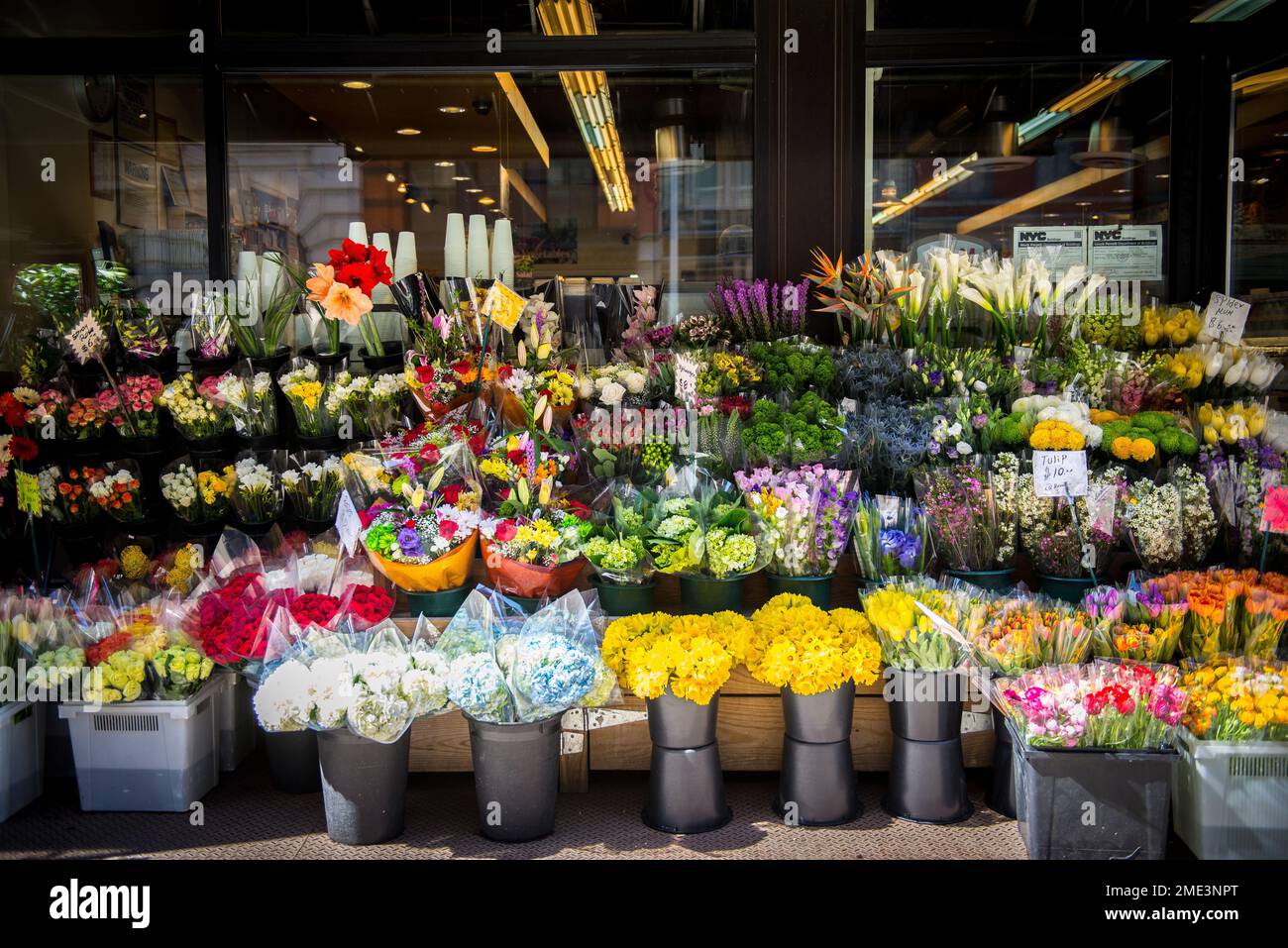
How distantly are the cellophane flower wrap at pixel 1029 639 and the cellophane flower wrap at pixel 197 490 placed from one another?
2.61 m

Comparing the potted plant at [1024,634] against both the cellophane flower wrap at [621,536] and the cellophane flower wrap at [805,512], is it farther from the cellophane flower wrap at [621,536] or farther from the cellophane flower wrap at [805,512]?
the cellophane flower wrap at [621,536]

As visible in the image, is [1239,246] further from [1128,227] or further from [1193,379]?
[1193,379]

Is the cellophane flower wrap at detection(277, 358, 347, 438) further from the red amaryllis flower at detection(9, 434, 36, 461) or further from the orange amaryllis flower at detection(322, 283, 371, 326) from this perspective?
the red amaryllis flower at detection(9, 434, 36, 461)

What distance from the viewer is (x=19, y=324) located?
4.73 meters

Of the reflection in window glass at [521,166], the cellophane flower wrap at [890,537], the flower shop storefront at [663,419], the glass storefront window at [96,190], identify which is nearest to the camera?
the flower shop storefront at [663,419]

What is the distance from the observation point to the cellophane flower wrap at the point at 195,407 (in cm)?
384

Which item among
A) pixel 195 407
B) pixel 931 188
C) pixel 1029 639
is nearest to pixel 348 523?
pixel 195 407

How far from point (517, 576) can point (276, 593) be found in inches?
27.4

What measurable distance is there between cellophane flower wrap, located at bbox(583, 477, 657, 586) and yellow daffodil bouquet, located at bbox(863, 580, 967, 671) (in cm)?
69

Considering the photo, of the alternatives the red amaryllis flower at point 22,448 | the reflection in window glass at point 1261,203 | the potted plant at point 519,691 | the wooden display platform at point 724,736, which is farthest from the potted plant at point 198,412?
the reflection in window glass at point 1261,203

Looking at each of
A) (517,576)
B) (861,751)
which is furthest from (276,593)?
(861,751)

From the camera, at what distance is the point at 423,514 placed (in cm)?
330

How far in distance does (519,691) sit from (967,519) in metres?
1.46

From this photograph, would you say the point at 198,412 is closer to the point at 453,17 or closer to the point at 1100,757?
the point at 453,17
